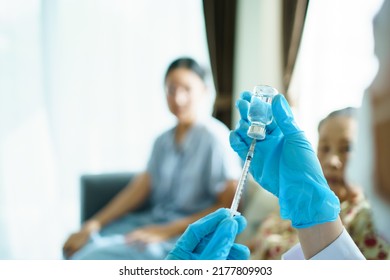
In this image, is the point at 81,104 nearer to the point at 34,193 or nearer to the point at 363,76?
the point at 34,193

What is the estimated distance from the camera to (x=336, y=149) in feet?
3.58

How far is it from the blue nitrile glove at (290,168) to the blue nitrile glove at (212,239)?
94 mm

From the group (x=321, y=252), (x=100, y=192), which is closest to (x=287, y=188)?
(x=321, y=252)

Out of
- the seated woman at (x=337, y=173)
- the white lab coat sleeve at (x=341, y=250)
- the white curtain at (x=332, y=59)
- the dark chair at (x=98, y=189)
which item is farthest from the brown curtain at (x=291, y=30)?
the white lab coat sleeve at (x=341, y=250)

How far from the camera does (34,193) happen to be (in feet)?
6.97

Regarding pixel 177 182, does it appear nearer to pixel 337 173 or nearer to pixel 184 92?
pixel 184 92

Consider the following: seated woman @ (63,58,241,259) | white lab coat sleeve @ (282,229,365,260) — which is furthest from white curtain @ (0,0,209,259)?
white lab coat sleeve @ (282,229,365,260)

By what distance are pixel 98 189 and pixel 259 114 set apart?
4.35 ft

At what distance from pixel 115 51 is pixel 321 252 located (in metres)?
1.76

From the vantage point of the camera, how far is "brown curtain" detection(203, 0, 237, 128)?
6.72 feet

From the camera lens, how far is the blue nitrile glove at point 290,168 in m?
0.72

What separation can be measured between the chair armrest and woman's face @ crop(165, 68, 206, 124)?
390 mm

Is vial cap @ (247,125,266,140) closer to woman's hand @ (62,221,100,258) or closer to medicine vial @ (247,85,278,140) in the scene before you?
medicine vial @ (247,85,278,140)

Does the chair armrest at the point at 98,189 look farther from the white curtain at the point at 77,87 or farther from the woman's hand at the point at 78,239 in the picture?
the white curtain at the point at 77,87
